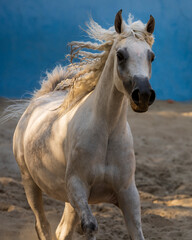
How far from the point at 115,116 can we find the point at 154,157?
407 centimetres

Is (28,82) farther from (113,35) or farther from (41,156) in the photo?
(113,35)

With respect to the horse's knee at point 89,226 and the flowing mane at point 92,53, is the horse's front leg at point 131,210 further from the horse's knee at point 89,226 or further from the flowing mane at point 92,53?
the flowing mane at point 92,53

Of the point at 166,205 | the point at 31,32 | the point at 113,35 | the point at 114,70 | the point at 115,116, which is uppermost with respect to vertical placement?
the point at 31,32

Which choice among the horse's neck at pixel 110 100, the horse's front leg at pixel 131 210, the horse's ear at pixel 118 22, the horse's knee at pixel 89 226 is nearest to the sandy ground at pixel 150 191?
the horse's front leg at pixel 131 210

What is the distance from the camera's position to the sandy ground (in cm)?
433

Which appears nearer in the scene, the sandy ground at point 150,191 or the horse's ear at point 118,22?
the horse's ear at point 118,22

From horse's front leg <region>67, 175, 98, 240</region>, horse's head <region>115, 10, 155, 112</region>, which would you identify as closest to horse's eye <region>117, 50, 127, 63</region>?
horse's head <region>115, 10, 155, 112</region>

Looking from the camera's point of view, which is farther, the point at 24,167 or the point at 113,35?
the point at 24,167

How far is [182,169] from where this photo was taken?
6238mm

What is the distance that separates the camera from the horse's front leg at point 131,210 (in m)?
2.77

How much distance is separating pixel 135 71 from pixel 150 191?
3408 mm

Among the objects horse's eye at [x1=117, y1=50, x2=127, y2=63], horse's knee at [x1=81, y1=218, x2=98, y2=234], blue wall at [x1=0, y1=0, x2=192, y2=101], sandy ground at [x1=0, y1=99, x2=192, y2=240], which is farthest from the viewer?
blue wall at [x1=0, y1=0, x2=192, y2=101]

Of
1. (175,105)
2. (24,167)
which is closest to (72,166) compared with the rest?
(24,167)

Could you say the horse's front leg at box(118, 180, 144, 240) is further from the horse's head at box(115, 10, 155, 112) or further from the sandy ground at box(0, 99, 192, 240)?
the sandy ground at box(0, 99, 192, 240)
